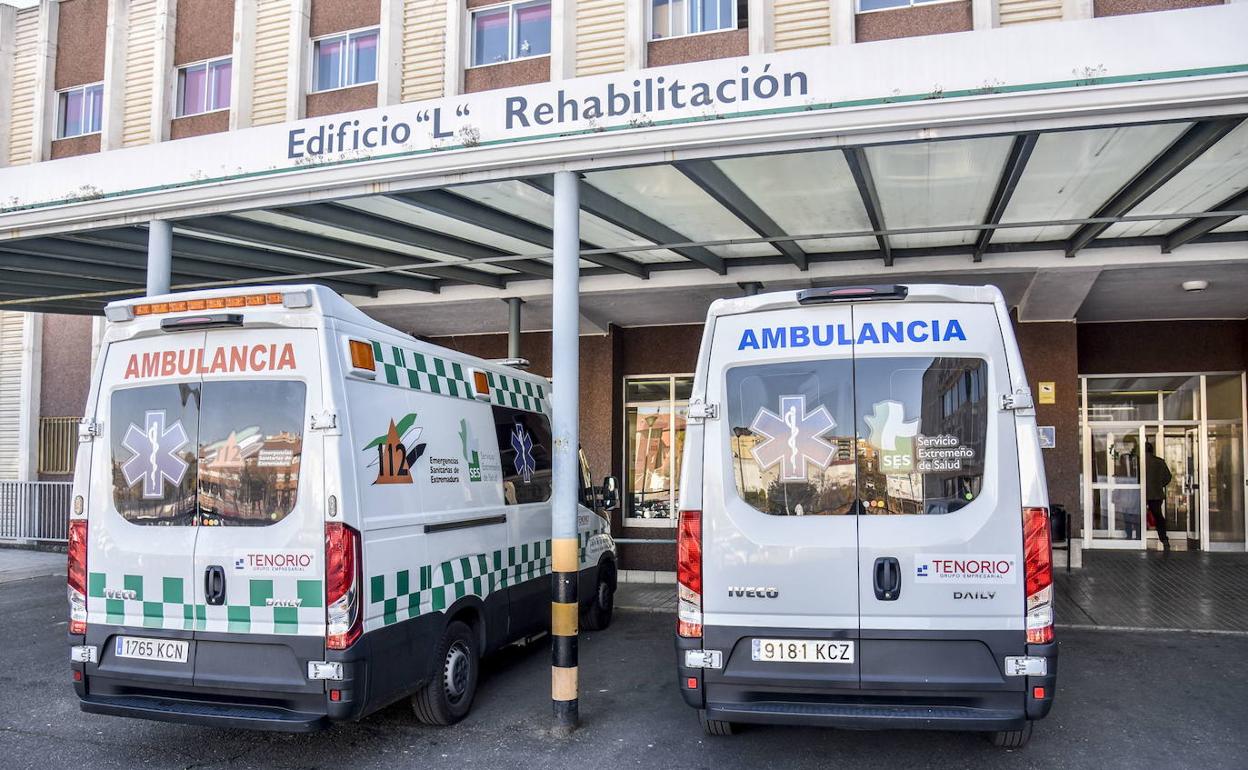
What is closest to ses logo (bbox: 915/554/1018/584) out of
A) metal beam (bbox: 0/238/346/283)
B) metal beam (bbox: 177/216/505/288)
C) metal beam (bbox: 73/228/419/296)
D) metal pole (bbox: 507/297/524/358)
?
metal beam (bbox: 177/216/505/288)

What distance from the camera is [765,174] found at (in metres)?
7.25

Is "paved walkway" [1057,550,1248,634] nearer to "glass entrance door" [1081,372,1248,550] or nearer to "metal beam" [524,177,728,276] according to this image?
"glass entrance door" [1081,372,1248,550]

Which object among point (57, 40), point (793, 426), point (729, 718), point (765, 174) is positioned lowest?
point (729, 718)

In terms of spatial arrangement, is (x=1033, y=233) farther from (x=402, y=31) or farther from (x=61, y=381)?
(x=61, y=381)

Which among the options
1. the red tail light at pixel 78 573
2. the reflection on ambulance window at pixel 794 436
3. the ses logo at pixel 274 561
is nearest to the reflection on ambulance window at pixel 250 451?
the ses logo at pixel 274 561

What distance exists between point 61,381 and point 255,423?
49.5ft

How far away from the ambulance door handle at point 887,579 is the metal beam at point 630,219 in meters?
3.79

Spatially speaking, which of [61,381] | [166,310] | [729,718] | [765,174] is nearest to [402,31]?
[765,174]

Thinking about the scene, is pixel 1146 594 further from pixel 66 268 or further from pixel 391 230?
pixel 66 268

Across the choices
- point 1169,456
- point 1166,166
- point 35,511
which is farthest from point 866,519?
point 35,511

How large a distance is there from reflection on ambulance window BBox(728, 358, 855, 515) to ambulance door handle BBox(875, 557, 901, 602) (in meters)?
0.30

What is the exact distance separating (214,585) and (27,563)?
11.0 metres

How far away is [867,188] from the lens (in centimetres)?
728

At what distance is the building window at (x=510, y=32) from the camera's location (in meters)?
10.5
